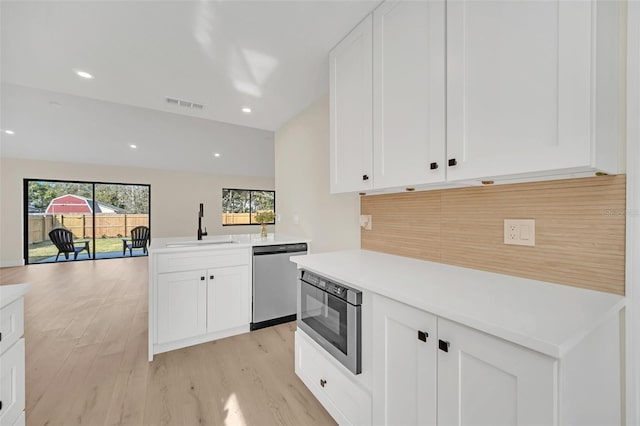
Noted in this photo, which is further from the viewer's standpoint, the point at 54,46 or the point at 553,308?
the point at 54,46

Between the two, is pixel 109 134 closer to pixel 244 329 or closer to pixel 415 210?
pixel 244 329

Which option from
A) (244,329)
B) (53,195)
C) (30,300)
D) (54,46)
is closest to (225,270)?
(244,329)

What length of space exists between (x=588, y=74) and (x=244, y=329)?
298 cm

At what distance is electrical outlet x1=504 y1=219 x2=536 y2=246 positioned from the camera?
1.18 m

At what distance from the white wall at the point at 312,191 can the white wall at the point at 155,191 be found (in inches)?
168

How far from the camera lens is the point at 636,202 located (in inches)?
36.0

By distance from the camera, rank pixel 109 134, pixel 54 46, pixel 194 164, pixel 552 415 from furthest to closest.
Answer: pixel 194 164
pixel 109 134
pixel 54 46
pixel 552 415

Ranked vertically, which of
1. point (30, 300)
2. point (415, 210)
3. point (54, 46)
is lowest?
point (30, 300)

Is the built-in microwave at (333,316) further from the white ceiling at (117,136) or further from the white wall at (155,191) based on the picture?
the white wall at (155,191)

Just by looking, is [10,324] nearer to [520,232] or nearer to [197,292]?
[197,292]

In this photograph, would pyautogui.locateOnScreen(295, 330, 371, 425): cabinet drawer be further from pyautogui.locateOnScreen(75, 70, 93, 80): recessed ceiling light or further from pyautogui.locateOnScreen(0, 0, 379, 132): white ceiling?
pyautogui.locateOnScreen(75, 70, 93, 80): recessed ceiling light

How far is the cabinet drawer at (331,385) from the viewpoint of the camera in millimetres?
1314

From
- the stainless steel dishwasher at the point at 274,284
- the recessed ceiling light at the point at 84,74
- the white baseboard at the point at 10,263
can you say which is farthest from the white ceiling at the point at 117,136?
the stainless steel dishwasher at the point at 274,284

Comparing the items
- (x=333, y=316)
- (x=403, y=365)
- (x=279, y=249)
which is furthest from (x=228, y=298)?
(x=403, y=365)
